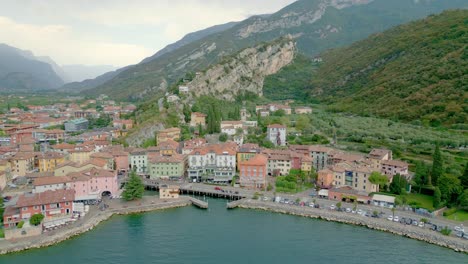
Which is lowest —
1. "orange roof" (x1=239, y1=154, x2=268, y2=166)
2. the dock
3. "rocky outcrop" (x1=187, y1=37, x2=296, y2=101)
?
the dock

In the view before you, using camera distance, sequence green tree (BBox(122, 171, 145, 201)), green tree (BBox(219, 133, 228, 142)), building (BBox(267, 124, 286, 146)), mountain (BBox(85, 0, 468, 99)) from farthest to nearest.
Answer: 1. mountain (BBox(85, 0, 468, 99))
2. green tree (BBox(219, 133, 228, 142))
3. building (BBox(267, 124, 286, 146))
4. green tree (BBox(122, 171, 145, 201))

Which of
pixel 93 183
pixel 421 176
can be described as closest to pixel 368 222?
pixel 421 176

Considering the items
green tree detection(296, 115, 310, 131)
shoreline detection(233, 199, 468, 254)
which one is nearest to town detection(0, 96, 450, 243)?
shoreline detection(233, 199, 468, 254)

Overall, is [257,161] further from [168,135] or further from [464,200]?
→ [464,200]

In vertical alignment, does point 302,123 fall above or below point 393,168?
above

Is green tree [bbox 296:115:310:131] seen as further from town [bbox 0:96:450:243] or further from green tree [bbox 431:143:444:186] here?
green tree [bbox 431:143:444:186]

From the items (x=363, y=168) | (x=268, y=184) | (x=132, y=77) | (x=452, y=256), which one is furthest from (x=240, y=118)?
(x=132, y=77)

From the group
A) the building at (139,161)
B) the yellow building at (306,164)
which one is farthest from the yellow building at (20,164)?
the yellow building at (306,164)
